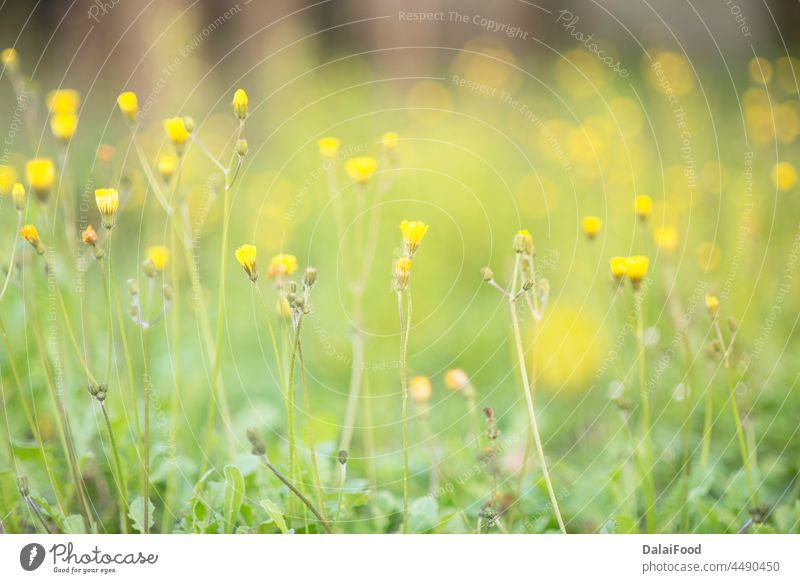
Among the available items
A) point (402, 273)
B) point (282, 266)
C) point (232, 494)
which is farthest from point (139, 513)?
point (402, 273)

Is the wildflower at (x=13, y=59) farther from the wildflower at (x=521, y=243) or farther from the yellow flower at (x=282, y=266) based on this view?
the wildflower at (x=521, y=243)

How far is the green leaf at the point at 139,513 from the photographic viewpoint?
0.96 metres

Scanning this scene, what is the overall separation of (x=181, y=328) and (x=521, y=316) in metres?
0.66

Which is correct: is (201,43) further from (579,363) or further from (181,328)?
(579,363)

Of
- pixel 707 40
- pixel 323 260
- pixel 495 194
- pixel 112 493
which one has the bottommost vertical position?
pixel 112 493

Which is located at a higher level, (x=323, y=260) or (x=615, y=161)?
(x=615, y=161)

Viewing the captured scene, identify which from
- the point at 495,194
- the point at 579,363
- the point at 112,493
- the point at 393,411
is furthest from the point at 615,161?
the point at 112,493

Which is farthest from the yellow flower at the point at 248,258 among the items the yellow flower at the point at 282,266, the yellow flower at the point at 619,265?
the yellow flower at the point at 619,265

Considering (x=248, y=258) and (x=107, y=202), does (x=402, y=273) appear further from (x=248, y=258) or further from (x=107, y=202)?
(x=107, y=202)

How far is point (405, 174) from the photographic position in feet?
5.42
